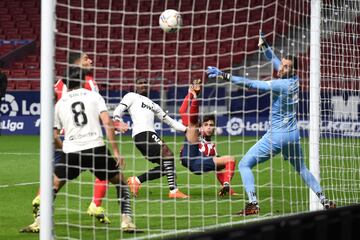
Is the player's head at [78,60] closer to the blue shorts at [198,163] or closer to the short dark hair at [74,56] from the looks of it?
the short dark hair at [74,56]

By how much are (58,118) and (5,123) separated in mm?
18747

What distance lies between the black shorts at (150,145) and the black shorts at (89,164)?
3328 mm

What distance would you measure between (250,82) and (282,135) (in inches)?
41.6

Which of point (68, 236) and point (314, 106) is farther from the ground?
point (314, 106)

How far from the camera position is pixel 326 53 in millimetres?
11781

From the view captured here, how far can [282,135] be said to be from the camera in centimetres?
1073

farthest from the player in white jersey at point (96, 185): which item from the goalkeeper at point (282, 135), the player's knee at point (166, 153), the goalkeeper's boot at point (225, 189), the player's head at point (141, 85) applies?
the goalkeeper's boot at point (225, 189)

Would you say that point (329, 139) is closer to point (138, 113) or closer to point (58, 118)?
point (138, 113)

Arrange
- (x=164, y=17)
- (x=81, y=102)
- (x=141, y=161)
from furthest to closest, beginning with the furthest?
(x=141, y=161) < (x=164, y=17) < (x=81, y=102)

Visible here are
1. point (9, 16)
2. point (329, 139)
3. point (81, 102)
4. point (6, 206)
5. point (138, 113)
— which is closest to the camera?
point (81, 102)

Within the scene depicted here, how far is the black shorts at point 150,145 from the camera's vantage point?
1231 centimetres

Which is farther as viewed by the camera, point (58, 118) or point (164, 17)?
point (164, 17)

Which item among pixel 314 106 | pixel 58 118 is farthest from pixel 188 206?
pixel 58 118

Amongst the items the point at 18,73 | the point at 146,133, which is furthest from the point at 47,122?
the point at 18,73
